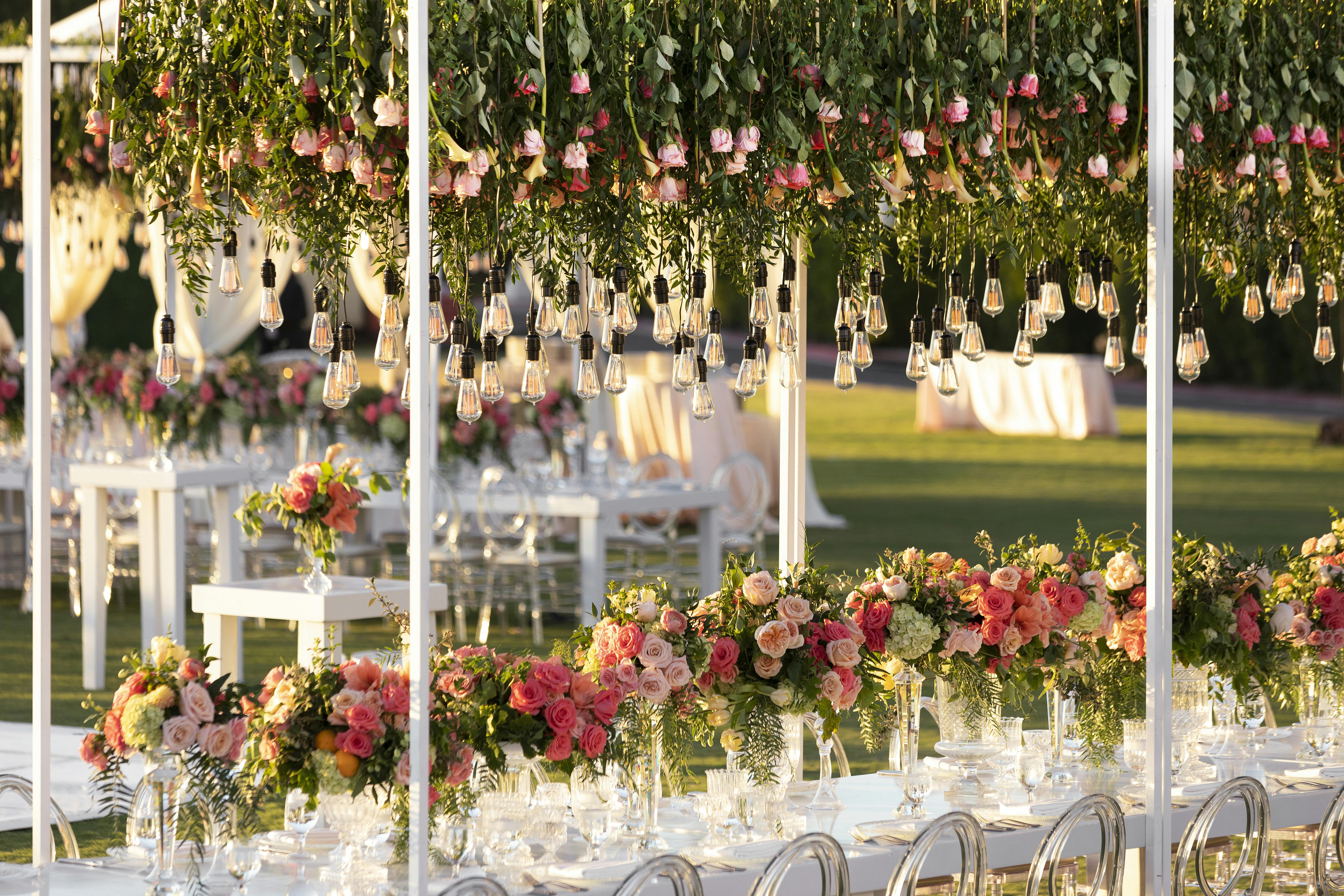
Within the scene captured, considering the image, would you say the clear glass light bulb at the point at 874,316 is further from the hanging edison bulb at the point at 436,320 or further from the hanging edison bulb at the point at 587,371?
the hanging edison bulb at the point at 436,320

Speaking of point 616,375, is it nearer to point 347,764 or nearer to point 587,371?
point 587,371

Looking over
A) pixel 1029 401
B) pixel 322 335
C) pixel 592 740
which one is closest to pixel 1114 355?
pixel 592 740

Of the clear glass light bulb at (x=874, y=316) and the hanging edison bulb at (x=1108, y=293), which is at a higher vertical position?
the hanging edison bulb at (x=1108, y=293)

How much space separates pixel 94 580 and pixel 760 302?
4416 millimetres

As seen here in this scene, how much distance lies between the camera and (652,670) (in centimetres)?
317

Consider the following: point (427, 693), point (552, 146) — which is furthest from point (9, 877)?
point (552, 146)

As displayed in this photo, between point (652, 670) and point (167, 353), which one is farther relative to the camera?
point (652, 670)

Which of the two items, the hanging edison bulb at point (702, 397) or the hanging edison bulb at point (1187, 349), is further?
the hanging edison bulb at point (1187, 349)

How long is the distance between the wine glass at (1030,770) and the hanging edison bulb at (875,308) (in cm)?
88

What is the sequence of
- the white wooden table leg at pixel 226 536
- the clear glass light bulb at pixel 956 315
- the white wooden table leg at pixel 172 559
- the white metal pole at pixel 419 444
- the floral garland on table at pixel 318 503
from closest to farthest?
the white metal pole at pixel 419 444 → the clear glass light bulb at pixel 956 315 → the floral garland on table at pixel 318 503 → the white wooden table leg at pixel 172 559 → the white wooden table leg at pixel 226 536

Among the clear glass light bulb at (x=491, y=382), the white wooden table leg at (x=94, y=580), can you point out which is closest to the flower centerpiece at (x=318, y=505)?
the white wooden table leg at (x=94, y=580)

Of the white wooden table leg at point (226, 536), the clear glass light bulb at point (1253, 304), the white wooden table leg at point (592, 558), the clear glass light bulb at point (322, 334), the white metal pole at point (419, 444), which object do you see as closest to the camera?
the white metal pole at point (419, 444)

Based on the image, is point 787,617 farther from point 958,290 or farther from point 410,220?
point 410,220

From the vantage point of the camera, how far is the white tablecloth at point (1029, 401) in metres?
18.0
